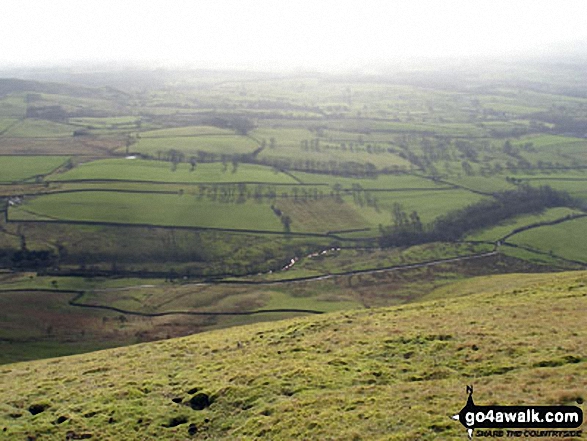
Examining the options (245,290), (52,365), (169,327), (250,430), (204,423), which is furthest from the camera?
(245,290)

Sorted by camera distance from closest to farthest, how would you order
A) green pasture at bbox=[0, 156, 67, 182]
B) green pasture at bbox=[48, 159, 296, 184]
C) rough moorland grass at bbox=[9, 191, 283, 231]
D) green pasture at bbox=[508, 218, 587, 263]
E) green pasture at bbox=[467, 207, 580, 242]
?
green pasture at bbox=[508, 218, 587, 263]
rough moorland grass at bbox=[9, 191, 283, 231]
green pasture at bbox=[467, 207, 580, 242]
green pasture at bbox=[48, 159, 296, 184]
green pasture at bbox=[0, 156, 67, 182]

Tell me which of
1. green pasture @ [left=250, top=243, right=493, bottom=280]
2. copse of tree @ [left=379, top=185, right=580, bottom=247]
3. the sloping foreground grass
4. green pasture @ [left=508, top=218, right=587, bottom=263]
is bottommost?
green pasture @ [left=250, top=243, right=493, bottom=280]

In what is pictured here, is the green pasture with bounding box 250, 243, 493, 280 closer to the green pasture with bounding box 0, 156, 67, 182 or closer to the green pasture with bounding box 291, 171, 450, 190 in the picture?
the green pasture with bounding box 291, 171, 450, 190

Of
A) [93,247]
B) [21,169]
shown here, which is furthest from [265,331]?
[21,169]

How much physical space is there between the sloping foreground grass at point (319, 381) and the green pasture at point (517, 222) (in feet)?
348

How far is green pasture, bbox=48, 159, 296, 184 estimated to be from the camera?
6831 inches

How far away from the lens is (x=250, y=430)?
93.7 feet

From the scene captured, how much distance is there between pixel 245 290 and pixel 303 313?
20.0 metres

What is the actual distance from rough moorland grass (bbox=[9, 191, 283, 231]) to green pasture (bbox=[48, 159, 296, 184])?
18.3 m

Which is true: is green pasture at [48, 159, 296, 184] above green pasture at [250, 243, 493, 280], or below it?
above

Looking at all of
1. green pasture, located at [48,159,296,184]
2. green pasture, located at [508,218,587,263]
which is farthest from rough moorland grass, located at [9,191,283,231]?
green pasture, located at [508,218,587,263]

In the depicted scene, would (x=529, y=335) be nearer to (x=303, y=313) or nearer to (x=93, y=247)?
(x=303, y=313)

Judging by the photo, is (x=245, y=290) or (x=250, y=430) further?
(x=245, y=290)

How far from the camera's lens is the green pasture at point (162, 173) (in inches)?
6831
